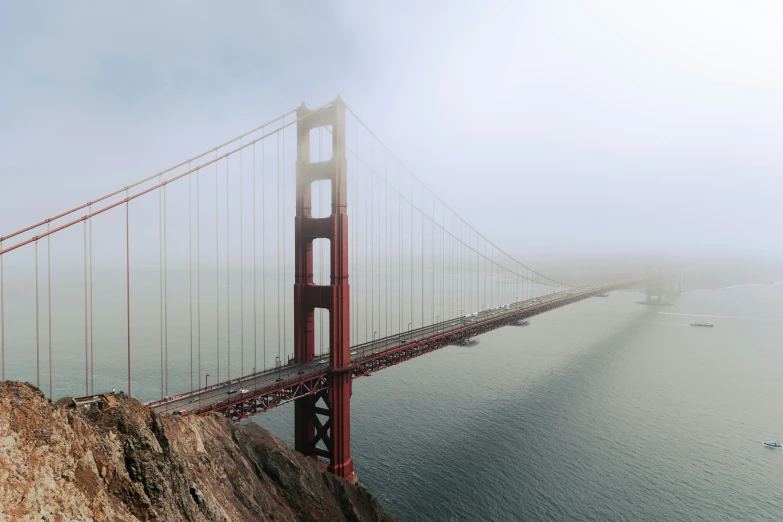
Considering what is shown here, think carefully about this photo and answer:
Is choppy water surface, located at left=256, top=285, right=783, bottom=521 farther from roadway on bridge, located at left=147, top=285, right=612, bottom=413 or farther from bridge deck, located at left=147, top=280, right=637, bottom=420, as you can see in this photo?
roadway on bridge, located at left=147, top=285, right=612, bottom=413

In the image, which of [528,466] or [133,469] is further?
[528,466]

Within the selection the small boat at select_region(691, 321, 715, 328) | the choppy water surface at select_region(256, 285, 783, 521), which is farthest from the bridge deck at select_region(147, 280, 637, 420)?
the small boat at select_region(691, 321, 715, 328)

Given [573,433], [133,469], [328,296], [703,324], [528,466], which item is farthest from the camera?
[703,324]

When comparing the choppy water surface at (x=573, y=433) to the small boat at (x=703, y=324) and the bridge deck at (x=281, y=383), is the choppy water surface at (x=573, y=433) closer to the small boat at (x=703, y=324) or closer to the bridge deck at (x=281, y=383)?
the bridge deck at (x=281, y=383)

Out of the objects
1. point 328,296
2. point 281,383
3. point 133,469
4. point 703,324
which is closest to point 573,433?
point 328,296

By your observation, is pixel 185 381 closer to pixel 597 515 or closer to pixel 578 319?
pixel 597 515

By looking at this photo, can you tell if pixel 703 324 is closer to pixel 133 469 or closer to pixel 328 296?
pixel 328 296

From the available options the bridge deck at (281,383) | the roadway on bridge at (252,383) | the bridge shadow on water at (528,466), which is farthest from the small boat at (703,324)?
the roadway on bridge at (252,383)
